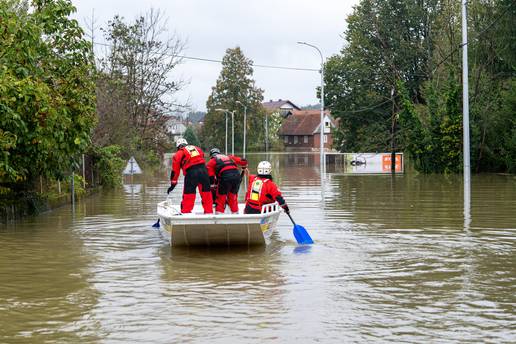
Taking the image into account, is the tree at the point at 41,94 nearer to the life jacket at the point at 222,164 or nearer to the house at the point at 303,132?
the life jacket at the point at 222,164

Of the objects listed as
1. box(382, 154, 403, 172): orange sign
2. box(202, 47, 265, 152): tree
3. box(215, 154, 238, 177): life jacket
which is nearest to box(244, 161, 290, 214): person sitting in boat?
box(215, 154, 238, 177): life jacket

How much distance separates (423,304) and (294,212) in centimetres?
1280

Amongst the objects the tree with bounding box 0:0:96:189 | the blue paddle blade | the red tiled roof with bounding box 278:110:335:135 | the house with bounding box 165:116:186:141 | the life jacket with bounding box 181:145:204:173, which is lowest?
the blue paddle blade

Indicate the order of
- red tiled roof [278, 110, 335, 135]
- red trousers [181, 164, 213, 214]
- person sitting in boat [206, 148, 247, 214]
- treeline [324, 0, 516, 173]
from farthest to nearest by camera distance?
red tiled roof [278, 110, 335, 135] < treeline [324, 0, 516, 173] < person sitting in boat [206, 148, 247, 214] < red trousers [181, 164, 213, 214]

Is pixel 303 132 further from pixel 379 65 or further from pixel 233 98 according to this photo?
pixel 379 65

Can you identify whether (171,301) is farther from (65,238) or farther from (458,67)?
(458,67)

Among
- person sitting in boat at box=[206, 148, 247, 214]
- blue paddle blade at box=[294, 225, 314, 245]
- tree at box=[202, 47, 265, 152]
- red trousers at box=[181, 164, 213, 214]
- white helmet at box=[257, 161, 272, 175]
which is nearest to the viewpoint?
red trousers at box=[181, 164, 213, 214]

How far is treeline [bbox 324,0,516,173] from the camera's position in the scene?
45.0 meters

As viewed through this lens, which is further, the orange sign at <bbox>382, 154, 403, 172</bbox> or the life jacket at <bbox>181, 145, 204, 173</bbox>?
the orange sign at <bbox>382, 154, 403, 172</bbox>

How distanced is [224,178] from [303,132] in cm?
12942

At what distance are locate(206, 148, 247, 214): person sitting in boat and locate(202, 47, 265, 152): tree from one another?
318ft

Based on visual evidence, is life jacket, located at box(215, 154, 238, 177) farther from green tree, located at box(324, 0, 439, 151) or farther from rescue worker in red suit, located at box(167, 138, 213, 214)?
green tree, located at box(324, 0, 439, 151)

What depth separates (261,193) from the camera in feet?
49.1

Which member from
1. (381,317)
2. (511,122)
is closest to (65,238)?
(381,317)
